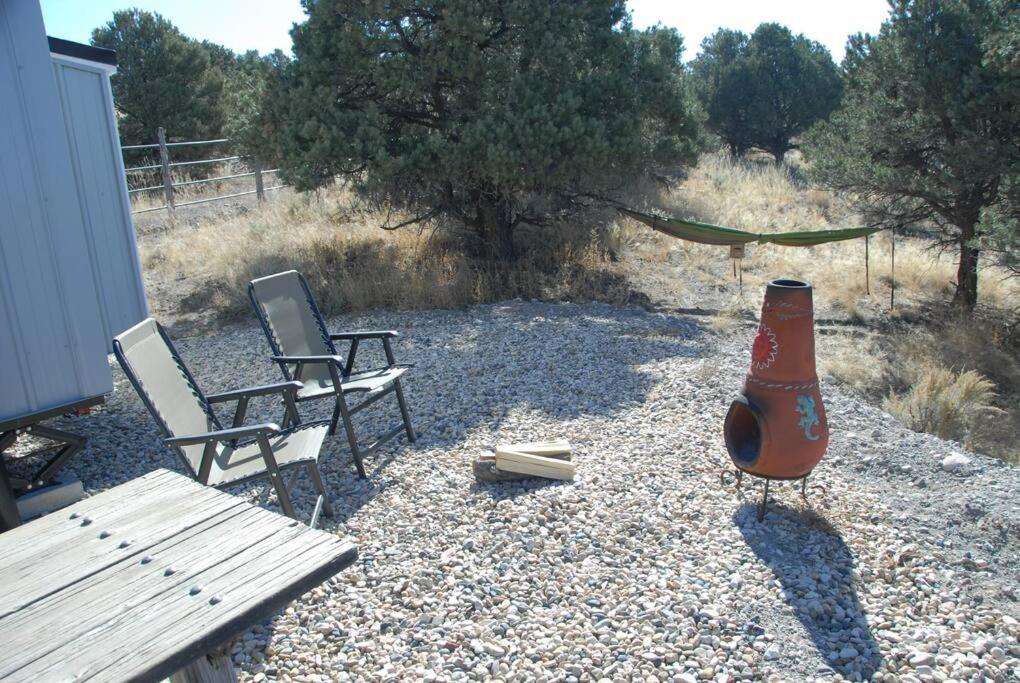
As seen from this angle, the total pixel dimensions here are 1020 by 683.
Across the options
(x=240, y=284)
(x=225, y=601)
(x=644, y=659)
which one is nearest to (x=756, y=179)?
(x=240, y=284)

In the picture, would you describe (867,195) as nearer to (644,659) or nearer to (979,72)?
(979,72)

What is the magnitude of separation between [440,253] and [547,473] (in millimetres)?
6241

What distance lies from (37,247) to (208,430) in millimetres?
1322

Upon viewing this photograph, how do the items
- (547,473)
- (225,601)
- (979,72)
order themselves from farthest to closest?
1. (979,72)
2. (547,473)
3. (225,601)

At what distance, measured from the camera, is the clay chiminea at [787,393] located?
3375mm

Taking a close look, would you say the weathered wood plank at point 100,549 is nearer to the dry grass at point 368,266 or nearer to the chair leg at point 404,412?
the chair leg at point 404,412

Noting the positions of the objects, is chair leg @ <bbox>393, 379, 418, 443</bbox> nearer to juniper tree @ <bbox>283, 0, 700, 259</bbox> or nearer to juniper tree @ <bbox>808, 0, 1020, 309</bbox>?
juniper tree @ <bbox>283, 0, 700, 259</bbox>

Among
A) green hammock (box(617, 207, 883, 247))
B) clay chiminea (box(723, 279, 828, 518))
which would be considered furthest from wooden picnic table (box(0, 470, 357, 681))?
green hammock (box(617, 207, 883, 247))

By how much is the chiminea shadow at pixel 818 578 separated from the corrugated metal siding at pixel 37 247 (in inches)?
136

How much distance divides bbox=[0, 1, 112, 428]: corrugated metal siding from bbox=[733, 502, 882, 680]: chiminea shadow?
3449 millimetres

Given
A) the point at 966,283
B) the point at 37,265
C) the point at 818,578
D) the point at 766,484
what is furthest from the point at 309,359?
the point at 966,283

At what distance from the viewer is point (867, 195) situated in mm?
9664

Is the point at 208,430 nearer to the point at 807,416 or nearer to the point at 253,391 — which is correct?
the point at 253,391

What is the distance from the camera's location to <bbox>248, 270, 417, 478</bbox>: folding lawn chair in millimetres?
4262
